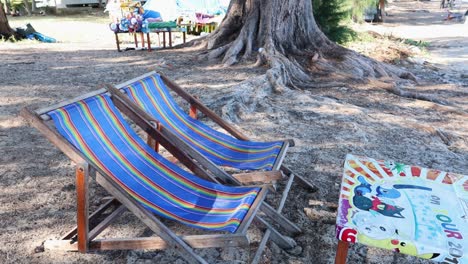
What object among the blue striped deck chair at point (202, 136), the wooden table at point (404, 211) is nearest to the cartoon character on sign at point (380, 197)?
the wooden table at point (404, 211)

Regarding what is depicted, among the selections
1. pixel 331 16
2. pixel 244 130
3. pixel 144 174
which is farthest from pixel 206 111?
pixel 331 16

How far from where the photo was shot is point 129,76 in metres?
6.28

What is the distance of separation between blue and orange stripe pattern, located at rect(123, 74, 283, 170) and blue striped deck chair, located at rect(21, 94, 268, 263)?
36 centimetres

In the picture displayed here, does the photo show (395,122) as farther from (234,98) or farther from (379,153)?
(234,98)

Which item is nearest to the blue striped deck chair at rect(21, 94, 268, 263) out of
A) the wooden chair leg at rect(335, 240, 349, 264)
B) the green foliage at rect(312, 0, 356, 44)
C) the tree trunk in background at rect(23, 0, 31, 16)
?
the wooden chair leg at rect(335, 240, 349, 264)

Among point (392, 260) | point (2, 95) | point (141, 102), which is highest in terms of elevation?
point (141, 102)

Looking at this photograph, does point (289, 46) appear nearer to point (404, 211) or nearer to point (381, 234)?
point (404, 211)

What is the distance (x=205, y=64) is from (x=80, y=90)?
246 centimetres

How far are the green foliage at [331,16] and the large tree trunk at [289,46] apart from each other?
2.78 metres

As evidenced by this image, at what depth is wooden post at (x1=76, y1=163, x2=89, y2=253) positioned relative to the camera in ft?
6.34

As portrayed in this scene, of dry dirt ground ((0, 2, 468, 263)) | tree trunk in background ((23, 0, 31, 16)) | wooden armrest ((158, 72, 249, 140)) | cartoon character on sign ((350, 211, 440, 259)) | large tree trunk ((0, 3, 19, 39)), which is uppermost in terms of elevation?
tree trunk in background ((23, 0, 31, 16))

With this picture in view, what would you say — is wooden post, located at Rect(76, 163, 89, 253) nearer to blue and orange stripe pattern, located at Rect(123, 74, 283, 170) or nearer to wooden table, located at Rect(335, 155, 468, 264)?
blue and orange stripe pattern, located at Rect(123, 74, 283, 170)

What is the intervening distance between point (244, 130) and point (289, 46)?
355 cm

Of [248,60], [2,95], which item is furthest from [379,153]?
[2,95]
